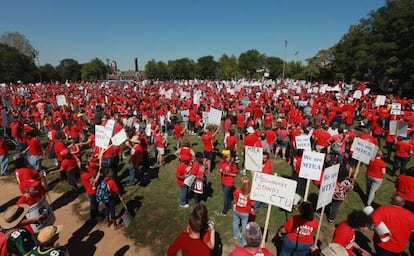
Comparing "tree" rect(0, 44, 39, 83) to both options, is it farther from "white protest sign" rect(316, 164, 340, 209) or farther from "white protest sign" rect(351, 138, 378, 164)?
"white protest sign" rect(316, 164, 340, 209)

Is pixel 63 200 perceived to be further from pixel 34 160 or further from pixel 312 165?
pixel 312 165

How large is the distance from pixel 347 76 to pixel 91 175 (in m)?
55.5

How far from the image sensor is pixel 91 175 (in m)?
7.50

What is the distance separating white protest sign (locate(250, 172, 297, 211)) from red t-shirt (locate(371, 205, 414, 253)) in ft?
4.81

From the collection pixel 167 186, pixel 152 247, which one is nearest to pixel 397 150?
pixel 167 186

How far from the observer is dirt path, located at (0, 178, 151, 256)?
21.8 feet

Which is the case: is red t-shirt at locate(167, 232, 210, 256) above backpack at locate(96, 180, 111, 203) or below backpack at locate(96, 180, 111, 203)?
above

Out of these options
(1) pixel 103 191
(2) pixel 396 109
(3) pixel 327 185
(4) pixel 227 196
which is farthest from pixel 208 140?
(2) pixel 396 109

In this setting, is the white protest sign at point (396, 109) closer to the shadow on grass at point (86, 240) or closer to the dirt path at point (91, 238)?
the dirt path at point (91, 238)

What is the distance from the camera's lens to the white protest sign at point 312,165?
6508mm

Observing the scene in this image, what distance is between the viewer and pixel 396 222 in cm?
460

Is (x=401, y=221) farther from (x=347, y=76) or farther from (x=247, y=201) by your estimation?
(x=347, y=76)

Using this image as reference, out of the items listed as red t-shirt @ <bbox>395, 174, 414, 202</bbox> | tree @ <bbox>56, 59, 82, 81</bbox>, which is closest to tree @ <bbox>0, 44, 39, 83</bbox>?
tree @ <bbox>56, 59, 82, 81</bbox>

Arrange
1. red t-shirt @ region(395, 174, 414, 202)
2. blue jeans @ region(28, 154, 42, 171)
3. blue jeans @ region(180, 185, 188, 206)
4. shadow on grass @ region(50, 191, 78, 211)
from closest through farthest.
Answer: red t-shirt @ region(395, 174, 414, 202)
blue jeans @ region(180, 185, 188, 206)
shadow on grass @ region(50, 191, 78, 211)
blue jeans @ region(28, 154, 42, 171)
